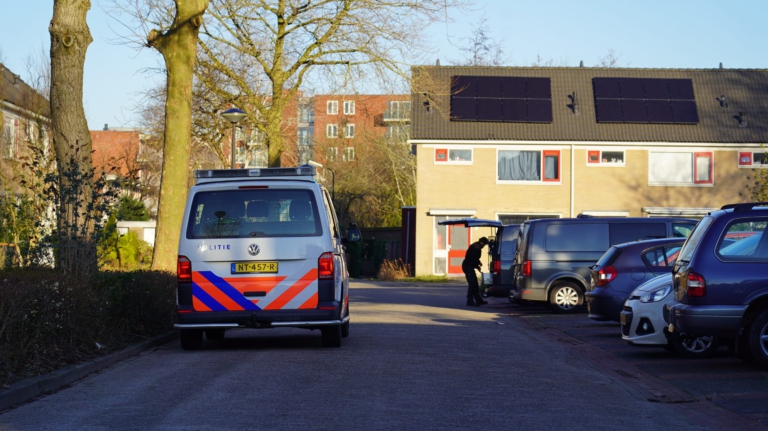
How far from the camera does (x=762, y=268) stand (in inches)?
396

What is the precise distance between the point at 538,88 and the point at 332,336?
31.3 m

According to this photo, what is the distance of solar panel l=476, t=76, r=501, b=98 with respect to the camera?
41.3 meters

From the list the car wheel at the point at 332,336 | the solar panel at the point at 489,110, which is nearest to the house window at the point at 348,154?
the solar panel at the point at 489,110

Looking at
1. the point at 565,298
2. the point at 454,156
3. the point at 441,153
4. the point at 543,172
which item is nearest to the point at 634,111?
the point at 543,172

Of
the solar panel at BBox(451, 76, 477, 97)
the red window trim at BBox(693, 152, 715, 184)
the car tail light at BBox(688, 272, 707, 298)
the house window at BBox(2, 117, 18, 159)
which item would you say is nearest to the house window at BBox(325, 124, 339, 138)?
the solar panel at BBox(451, 76, 477, 97)

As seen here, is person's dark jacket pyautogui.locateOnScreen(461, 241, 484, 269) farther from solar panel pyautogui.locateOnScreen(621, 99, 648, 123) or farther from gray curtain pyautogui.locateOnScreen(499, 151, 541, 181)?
solar panel pyautogui.locateOnScreen(621, 99, 648, 123)

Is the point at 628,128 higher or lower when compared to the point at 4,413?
higher

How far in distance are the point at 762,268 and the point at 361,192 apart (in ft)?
158

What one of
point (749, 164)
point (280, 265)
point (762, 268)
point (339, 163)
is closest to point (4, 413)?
point (280, 265)

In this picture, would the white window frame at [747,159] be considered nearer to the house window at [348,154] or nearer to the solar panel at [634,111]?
the solar panel at [634,111]

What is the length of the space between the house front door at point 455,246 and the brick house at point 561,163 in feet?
0.14

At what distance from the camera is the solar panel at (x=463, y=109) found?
40562 mm

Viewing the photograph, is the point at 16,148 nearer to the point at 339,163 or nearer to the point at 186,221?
the point at 186,221

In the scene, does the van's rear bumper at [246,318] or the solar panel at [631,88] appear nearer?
the van's rear bumper at [246,318]
